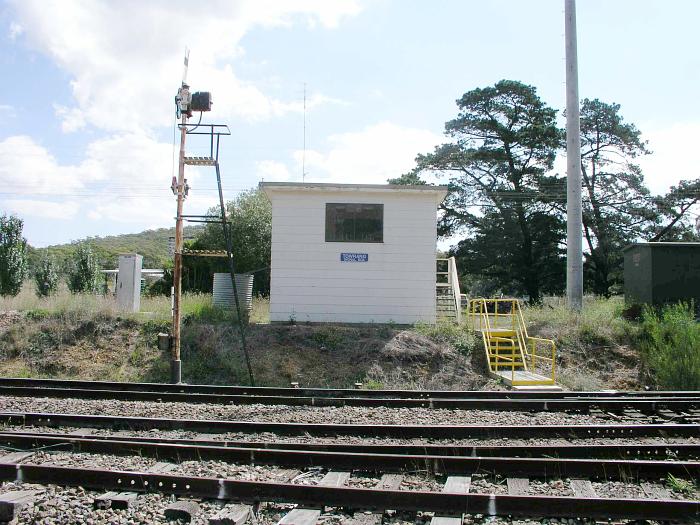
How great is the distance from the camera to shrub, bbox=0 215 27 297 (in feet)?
72.4

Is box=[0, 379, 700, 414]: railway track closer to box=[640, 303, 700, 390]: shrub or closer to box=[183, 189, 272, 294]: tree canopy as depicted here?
box=[640, 303, 700, 390]: shrub

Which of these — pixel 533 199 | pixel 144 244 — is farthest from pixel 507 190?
pixel 144 244

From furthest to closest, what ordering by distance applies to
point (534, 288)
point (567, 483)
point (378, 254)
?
point (534, 288), point (378, 254), point (567, 483)

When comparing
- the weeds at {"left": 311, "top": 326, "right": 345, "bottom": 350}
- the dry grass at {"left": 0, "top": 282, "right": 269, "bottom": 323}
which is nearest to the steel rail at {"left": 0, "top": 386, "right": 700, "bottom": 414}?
the weeds at {"left": 311, "top": 326, "right": 345, "bottom": 350}

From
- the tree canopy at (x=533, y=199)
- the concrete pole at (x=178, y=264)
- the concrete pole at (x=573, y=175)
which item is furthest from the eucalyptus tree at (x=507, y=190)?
the concrete pole at (x=178, y=264)

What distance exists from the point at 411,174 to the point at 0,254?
23826 mm

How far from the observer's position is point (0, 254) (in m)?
22.1

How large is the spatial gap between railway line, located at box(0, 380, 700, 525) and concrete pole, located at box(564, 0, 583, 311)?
10.6 meters

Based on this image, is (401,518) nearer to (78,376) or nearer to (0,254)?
(78,376)

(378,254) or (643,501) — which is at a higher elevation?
(378,254)

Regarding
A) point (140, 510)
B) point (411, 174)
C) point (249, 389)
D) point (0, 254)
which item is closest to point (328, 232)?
point (249, 389)

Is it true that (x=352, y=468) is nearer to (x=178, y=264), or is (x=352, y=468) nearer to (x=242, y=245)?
(x=178, y=264)

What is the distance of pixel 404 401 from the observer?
8.88m

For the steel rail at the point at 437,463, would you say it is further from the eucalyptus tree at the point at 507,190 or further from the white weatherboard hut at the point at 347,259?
the eucalyptus tree at the point at 507,190
